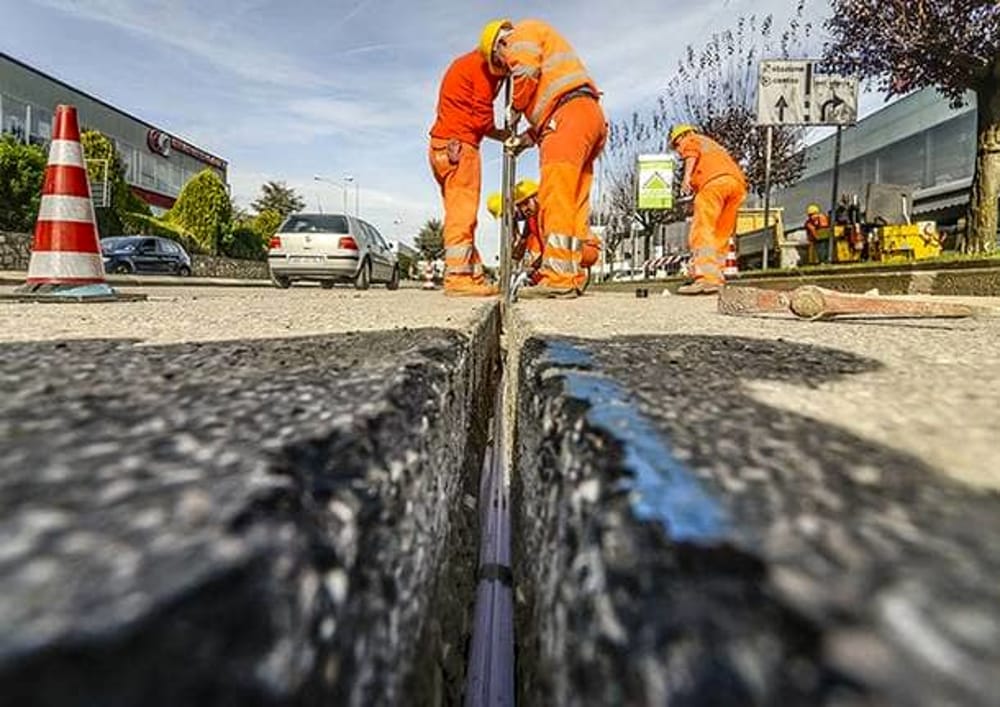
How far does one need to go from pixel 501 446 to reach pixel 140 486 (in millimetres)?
1329

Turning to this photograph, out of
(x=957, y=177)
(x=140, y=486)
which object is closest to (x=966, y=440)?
(x=140, y=486)

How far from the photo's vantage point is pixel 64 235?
3379 mm

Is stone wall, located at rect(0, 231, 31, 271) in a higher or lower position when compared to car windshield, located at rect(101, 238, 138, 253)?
lower

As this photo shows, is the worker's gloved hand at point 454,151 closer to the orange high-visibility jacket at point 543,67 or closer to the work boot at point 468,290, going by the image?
the orange high-visibility jacket at point 543,67

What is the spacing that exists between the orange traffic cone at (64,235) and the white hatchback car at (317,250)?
908 cm

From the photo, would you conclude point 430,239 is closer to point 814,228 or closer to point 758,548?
point 814,228

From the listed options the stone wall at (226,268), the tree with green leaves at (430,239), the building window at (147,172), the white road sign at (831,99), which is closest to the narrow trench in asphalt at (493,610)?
the white road sign at (831,99)

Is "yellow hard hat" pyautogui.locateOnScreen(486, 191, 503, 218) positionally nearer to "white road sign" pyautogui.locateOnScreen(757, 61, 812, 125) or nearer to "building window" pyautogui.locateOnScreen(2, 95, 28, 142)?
"white road sign" pyautogui.locateOnScreen(757, 61, 812, 125)

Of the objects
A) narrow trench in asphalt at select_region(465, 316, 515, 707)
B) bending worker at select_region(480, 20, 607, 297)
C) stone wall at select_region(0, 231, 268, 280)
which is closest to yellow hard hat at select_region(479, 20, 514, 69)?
bending worker at select_region(480, 20, 607, 297)

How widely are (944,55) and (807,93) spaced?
2.20m

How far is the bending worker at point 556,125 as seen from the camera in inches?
173

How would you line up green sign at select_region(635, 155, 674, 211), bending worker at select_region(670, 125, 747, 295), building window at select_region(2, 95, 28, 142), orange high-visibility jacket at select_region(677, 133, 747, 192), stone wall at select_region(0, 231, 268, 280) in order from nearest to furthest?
bending worker at select_region(670, 125, 747, 295) < orange high-visibility jacket at select_region(677, 133, 747, 192) < stone wall at select_region(0, 231, 268, 280) < green sign at select_region(635, 155, 674, 211) < building window at select_region(2, 95, 28, 142)

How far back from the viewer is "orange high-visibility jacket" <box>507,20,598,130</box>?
4531mm

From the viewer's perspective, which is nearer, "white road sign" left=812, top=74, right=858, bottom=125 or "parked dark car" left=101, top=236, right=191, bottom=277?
"white road sign" left=812, top=74, right=858, bottom=125
